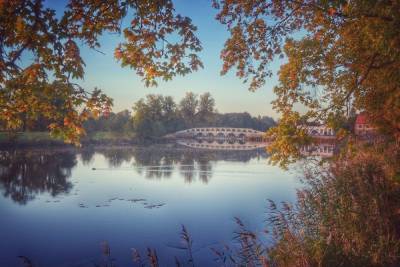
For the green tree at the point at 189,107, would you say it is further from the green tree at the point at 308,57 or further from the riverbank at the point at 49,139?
the green tree at the point at 308,57

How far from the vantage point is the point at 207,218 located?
10.5 metres

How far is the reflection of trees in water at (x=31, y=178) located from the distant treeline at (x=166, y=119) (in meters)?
8.95

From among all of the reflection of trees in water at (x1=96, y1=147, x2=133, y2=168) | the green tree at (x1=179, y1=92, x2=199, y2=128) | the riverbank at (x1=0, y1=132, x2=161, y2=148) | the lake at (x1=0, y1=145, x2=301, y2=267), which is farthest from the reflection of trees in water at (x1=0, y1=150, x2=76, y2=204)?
the green tree at (x1=179, y1=92, x2=199, y2=128)

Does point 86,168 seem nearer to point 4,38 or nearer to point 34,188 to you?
point 34,188

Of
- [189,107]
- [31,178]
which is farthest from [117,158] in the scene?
[189,107]

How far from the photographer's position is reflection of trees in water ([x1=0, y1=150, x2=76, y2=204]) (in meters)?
13.5

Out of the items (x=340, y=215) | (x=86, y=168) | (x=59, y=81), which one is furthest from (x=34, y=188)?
(x=340, y=215)

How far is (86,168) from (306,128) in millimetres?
17063

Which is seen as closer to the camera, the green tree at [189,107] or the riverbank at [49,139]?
the riverbank at [49,139]

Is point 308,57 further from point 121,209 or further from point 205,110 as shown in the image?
point 205,110

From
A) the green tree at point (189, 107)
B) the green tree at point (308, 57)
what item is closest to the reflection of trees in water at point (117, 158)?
the green tree at point (308, 57)

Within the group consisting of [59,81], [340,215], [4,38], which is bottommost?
[340,215]

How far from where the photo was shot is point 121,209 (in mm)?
11336

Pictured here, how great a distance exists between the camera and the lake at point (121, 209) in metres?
7.81
